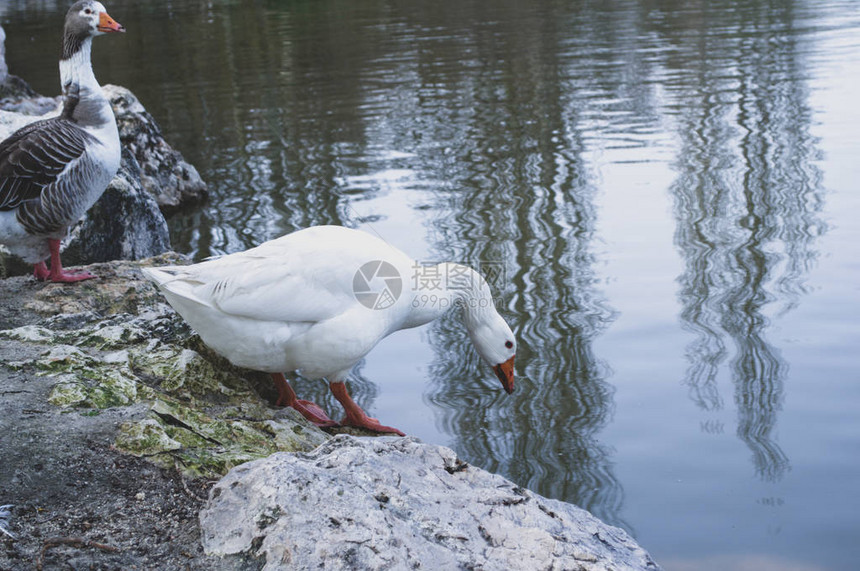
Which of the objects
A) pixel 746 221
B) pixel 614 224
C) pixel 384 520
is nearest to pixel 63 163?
pixel 384 520

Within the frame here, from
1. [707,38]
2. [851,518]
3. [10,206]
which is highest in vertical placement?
[707,38]

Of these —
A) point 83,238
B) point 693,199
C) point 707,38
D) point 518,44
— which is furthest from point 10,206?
point 707,38

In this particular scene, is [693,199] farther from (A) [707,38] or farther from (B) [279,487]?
(A) [707,38]

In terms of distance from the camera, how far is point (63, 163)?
5.19m

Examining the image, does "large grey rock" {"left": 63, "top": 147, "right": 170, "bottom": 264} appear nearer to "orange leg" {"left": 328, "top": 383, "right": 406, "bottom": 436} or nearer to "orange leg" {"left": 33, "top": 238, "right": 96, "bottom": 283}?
"orange leg" {"left": 33, "top": 238, "right": 96, "bottom": 283}

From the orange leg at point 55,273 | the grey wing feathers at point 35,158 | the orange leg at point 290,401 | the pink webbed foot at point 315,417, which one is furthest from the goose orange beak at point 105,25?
the pink webbed foot at point 315,417

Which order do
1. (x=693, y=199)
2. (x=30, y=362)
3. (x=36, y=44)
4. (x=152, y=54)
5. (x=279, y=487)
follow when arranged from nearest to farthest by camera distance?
(x=279, y=487)
(x=30, y=362)
(x=693, y=199)
(x=152, y=54)
(x=36, y=44)

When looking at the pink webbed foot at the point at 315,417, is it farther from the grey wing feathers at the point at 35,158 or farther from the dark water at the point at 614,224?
the grey wing feathers at the point at 35,158

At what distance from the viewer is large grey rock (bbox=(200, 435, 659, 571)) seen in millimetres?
2582

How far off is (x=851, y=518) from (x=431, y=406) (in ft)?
7.54

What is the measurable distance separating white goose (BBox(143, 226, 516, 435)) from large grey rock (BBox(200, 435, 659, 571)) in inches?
37.6

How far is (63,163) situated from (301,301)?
213 cm

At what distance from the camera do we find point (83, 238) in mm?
6617

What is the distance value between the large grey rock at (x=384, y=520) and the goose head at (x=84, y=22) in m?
3.74
